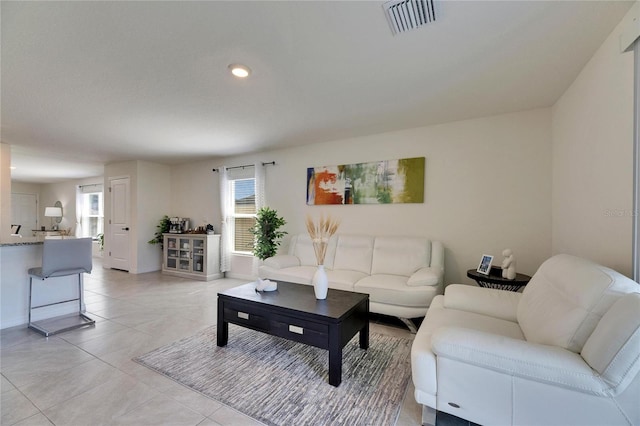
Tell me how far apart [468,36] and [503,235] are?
2.28 m

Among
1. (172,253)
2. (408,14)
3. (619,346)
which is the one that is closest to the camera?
(619,346)

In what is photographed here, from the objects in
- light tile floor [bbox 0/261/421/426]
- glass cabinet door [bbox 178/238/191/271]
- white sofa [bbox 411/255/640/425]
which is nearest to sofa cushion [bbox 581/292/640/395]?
white sofa [bbox 411/255/640/425]

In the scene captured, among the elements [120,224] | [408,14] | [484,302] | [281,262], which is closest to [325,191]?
[281,262]

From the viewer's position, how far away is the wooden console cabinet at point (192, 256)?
507cm

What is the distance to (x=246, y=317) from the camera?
2.26m

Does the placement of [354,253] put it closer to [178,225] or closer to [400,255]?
[400,255]

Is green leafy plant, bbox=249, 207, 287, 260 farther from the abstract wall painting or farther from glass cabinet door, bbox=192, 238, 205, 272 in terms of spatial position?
glass cabinet door, bbox=192, 238, 205, 272

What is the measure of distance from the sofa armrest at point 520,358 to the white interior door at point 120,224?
6437 mm

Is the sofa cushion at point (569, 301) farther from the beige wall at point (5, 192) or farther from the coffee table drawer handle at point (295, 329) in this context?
the beige wall at point (5, 192)

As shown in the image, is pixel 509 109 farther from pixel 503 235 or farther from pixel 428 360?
pixel 428 360

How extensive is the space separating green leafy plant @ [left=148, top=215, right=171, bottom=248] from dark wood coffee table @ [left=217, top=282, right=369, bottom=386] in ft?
13.7

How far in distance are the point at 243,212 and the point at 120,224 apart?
297cm

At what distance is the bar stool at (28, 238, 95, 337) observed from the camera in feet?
8.84

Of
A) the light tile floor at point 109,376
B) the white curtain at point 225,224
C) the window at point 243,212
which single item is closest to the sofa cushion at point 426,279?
the light tile floor at point 109,376
